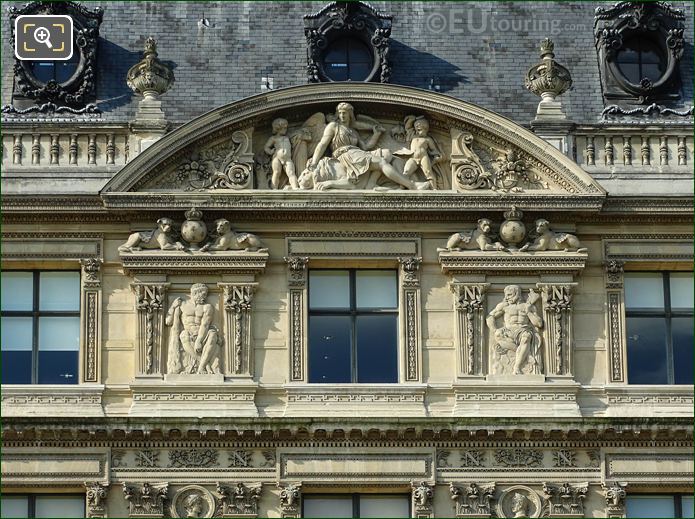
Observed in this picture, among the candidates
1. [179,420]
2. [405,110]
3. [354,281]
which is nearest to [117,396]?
[179,420]

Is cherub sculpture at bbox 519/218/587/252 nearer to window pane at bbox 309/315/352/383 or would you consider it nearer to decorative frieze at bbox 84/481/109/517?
window pane at bbox 309/315/352/383

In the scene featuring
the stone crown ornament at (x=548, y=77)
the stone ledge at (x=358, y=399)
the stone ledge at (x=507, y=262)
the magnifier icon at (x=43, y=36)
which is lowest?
the stone ledge at (x=358, y=399)

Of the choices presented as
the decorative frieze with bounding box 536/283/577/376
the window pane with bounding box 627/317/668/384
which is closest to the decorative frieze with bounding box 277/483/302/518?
the decorative frieze with bounding box 536/283/577/376

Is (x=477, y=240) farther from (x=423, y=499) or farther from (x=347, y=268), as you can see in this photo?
(x=423, y=499)

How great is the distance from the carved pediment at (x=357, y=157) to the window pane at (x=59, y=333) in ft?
8.83

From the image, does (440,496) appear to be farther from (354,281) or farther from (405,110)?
(405,110)

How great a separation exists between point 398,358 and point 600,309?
12.5 ft

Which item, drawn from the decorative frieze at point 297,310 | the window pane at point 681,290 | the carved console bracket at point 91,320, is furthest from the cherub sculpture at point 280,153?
the window pane at point 681,290

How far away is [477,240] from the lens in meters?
43.8

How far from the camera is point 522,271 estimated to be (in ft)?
144

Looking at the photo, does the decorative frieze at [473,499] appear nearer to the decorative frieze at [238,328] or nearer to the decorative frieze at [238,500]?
the decorative frieze at [238,500]

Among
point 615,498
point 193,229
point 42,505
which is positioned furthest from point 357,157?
point 42,505

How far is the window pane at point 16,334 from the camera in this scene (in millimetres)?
43594

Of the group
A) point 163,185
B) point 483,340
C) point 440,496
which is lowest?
point 440,496
